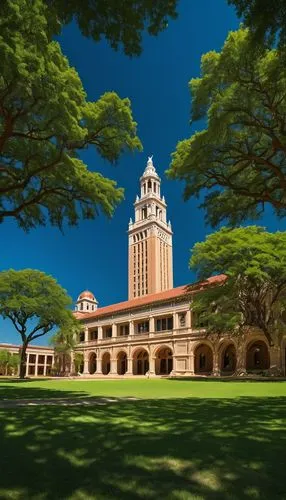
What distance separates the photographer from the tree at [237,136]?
40.2 ft

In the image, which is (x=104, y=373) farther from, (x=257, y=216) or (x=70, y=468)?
(x=70, y=468)

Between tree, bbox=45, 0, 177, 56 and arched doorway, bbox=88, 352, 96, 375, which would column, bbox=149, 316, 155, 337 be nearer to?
arched doorway, bbox=88, 352, 96, 375

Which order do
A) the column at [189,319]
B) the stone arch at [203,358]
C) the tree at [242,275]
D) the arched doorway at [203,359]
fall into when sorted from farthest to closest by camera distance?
the arched doorway at [203,359] → the stone arch at [203,358] → the column at [189,319] → the tree at [242,275]

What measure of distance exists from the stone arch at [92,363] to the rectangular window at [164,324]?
56.8 feet

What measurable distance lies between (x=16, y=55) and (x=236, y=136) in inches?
305

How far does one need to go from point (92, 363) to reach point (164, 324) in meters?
20.7

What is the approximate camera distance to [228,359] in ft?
163

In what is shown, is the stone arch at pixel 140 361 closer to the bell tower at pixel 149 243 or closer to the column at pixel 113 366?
the column at pixel 113 366

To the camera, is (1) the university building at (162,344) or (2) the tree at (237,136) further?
(1) the university building at (162,344)

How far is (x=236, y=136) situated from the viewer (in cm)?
1423

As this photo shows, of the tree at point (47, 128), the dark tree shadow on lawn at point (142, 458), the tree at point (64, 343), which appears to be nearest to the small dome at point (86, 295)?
the tree at point (64, 343)

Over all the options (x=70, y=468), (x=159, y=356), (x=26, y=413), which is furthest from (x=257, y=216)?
(x=159, y=356)

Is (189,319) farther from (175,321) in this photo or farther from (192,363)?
(192,363)

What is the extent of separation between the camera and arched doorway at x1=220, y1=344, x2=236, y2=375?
4709 centimetres
